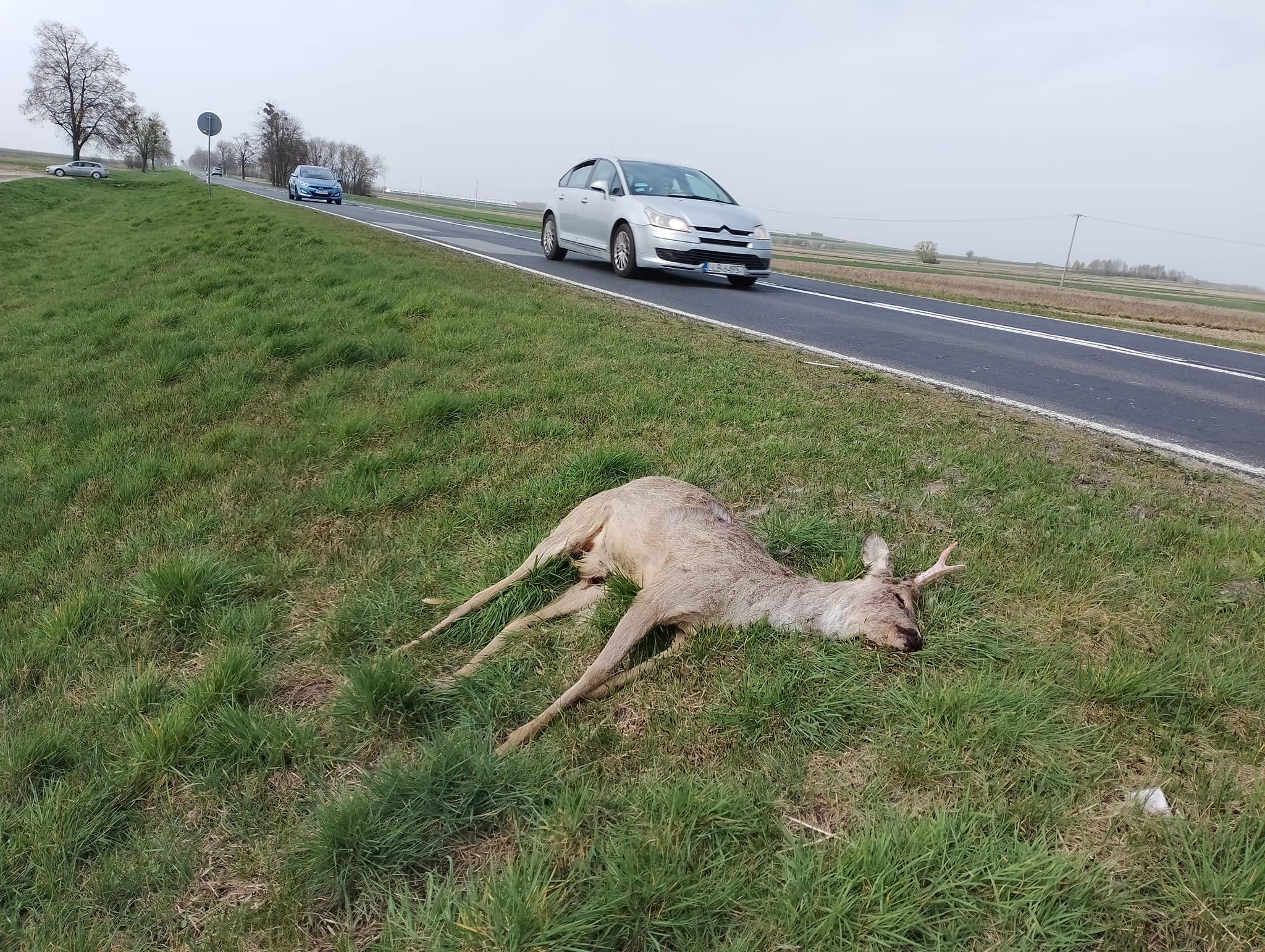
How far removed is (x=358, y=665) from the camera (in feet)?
8.89

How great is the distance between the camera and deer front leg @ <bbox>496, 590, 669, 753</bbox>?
2.41 meters

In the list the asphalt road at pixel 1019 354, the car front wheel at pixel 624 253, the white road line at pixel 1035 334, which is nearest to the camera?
the asphalt road at pixel 1019 354

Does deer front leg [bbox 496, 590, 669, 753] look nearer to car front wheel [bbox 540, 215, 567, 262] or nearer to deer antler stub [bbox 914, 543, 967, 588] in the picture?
deer antler stub [bbox 914, 543, 967, 588]

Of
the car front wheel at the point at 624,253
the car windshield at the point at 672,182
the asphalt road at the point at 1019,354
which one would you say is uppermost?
the car windshield at the point at 672,182

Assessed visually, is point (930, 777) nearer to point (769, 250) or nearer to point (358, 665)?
point (358, 665)

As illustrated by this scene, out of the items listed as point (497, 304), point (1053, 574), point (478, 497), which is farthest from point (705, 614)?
point (497, 304)

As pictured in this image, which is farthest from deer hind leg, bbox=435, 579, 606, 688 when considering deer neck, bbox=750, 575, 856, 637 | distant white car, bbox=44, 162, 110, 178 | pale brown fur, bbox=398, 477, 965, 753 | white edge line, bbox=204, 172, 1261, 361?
Result: distant white car, bbox=44, 162, 110, 178

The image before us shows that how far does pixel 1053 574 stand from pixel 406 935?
258 cm

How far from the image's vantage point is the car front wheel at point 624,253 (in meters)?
11.1

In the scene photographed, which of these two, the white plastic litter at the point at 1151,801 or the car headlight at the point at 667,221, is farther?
the car headlight at the point at 667,221

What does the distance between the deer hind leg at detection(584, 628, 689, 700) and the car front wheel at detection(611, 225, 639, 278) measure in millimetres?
9179

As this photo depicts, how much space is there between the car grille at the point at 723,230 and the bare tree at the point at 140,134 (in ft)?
272

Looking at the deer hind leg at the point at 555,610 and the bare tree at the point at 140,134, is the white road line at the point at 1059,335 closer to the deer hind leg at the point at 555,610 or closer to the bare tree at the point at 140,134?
the deer hind leg at the point at 555,610

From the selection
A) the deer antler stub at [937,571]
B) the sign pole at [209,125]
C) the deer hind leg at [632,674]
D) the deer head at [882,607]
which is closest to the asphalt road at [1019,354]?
the deer antler stub at [937,571]
